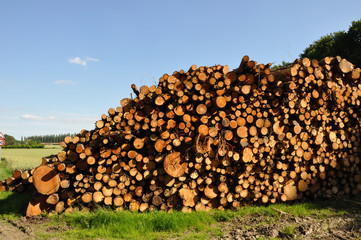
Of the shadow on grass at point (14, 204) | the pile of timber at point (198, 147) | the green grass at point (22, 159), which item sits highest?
the pile of timber at point (198, 147)

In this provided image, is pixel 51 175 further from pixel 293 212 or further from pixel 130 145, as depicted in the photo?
pixel 293 212

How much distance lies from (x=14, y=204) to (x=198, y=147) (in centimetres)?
441

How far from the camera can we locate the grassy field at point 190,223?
3.96 m

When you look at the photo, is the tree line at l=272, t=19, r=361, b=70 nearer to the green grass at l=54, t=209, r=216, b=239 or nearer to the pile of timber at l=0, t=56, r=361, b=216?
the pile of timber at l=0, t=56, r=361, b=216

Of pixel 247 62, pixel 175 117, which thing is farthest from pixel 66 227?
pixel 247 62

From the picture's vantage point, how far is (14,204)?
5.75 metres

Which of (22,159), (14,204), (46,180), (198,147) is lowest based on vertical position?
(14,204)

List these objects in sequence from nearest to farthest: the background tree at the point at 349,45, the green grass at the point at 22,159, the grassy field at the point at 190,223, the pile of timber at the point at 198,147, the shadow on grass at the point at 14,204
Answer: the grassy field at the point at 190,223
the pile of timber at the point at 198,147
the shadow on grass at the point at 14,204
the green grass at the point at 22,159
the background tree at the point at 349,45

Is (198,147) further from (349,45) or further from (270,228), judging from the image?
(349,45)

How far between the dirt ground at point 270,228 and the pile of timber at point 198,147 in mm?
509

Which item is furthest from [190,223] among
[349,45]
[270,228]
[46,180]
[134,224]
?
[349,45]

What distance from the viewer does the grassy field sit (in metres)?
3.96

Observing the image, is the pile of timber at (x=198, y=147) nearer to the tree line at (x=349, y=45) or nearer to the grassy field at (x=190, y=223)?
the grassy field at (x=190, y=223)

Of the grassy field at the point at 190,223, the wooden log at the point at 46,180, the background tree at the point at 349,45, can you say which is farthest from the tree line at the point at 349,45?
the wooden log at the point at 46,180
